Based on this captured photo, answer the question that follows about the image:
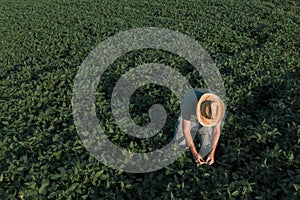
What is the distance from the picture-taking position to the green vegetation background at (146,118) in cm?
423

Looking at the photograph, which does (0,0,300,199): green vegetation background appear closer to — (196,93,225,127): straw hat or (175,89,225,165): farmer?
(175,89,225,165): farmer

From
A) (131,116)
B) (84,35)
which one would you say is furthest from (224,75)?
(84,35)

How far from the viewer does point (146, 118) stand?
6.10 m

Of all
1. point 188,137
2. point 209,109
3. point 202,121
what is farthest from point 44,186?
point 209,109

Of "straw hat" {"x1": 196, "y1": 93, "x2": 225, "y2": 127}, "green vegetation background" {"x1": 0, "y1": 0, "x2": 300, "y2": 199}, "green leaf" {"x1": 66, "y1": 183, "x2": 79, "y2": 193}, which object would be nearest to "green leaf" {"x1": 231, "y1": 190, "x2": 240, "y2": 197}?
"green vegetation background" {"x1": 0, "y1": 0, "x2": 300, "y2": 199}

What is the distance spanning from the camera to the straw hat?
4.21 meters

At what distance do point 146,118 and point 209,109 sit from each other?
2.09m

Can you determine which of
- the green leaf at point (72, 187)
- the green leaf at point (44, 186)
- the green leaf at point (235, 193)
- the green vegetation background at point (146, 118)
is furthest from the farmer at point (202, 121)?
the green leaf at point (44, 186)

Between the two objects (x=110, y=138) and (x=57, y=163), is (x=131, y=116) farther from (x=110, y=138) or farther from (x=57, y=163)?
(x=57, y=163)

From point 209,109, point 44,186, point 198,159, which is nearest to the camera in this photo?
point 44,186

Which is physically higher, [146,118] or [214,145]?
[146,118]

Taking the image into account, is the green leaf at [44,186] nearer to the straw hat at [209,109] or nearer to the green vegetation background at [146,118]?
the green vegetation background at [146,118]

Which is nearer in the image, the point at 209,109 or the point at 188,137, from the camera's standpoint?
the point at 209,109

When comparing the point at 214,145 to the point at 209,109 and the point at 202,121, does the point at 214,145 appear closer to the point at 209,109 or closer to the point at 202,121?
the point at 202,121
